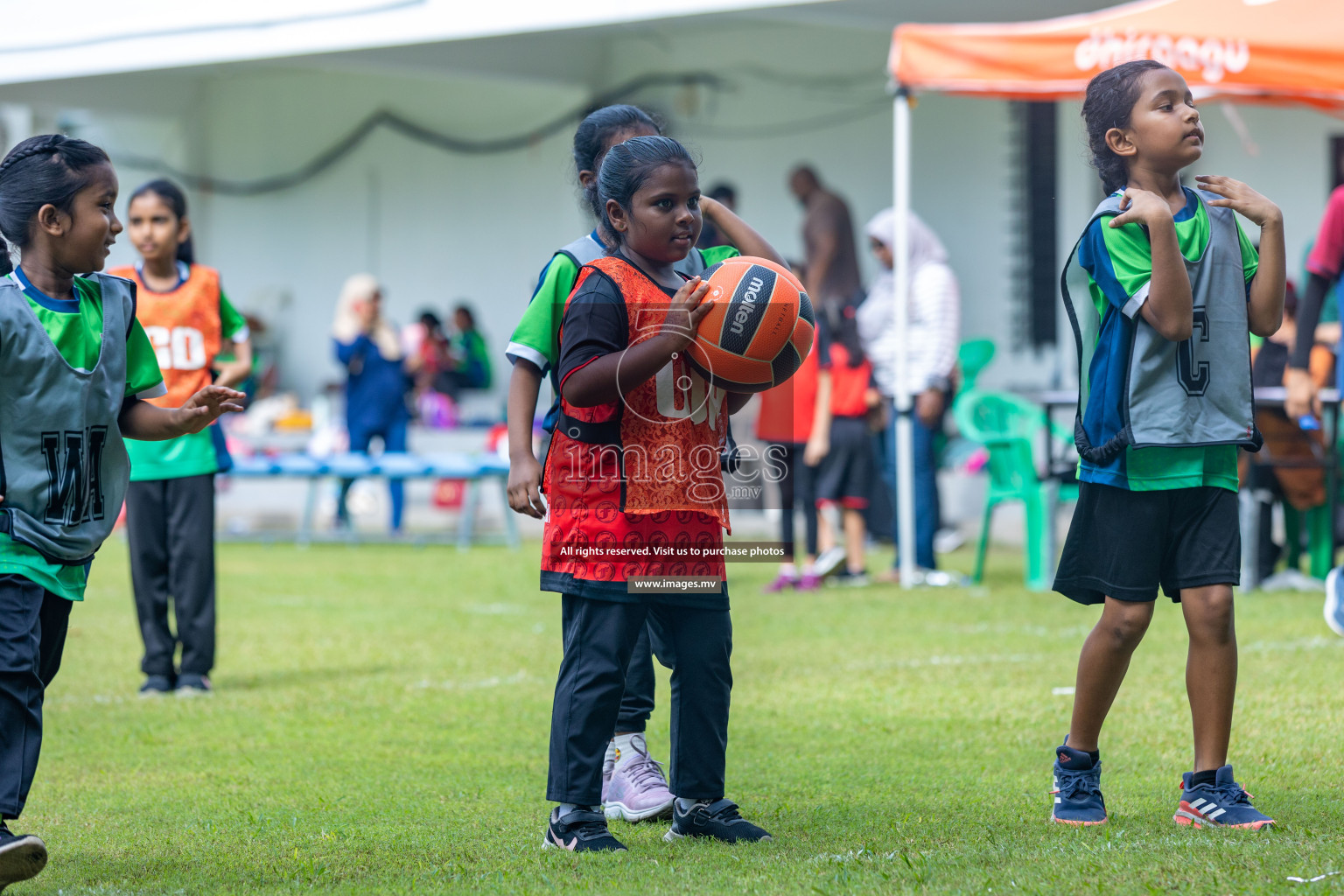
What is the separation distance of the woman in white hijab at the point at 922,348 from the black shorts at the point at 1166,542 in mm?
5782

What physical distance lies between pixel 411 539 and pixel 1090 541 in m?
10.0

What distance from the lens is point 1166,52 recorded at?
334 inches

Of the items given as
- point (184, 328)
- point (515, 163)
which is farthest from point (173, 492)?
point (515, 163)

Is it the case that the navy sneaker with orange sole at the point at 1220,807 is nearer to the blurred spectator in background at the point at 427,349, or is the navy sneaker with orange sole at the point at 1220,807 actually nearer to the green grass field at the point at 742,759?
the green grass field at the point at 742,759

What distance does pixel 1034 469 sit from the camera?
9.59 metres

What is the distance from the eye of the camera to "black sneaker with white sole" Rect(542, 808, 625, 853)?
375 centimetres

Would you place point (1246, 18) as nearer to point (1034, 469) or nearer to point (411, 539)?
point (1034, 469)

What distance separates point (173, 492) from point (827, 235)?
834 centimetres

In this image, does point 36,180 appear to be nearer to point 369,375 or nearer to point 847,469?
point 847,469

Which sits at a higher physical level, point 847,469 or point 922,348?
→ point 922,348

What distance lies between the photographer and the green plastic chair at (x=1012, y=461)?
951cm

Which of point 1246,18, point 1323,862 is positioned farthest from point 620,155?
point 1246,18

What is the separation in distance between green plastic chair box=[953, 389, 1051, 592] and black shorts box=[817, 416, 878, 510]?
607 millimetres

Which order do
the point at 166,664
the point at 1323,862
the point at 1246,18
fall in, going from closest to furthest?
the point at 1323,862, the point at 166,664, the point at 1246,18
